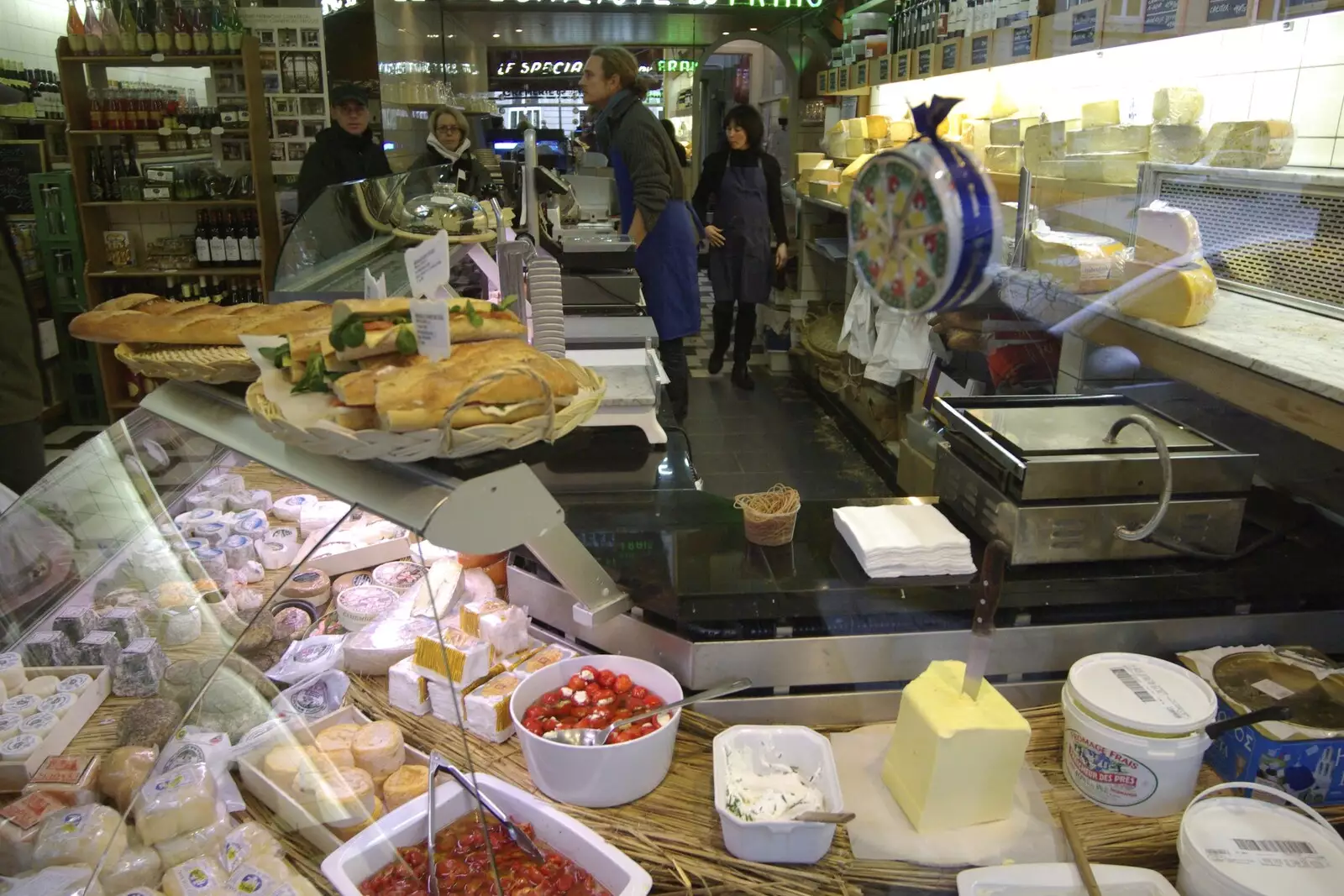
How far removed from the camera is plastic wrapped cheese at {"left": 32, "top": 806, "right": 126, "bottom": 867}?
1346 millimetres

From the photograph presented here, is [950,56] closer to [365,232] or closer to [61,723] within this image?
[365,232]

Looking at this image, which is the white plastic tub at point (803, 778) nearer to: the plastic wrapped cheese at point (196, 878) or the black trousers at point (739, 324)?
the plastic wrapped cheese at point (196, 878)

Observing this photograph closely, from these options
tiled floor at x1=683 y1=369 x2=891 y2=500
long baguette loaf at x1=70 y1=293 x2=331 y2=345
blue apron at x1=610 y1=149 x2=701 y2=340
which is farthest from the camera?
tiled floor at x1=683 y1=369 x2=891 y2=500

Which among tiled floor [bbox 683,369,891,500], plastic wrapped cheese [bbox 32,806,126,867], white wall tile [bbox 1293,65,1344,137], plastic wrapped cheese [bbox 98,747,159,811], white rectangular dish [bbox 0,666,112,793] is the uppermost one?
white wall tile [bbox 1293,65,1344,137]

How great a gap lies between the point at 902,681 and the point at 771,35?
26.2ft

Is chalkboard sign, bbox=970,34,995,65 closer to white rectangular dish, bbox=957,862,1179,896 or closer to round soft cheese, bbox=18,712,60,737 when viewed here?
white rectangular dish, bbox=957,862,1179,896

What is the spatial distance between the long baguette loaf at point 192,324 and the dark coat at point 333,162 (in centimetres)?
413

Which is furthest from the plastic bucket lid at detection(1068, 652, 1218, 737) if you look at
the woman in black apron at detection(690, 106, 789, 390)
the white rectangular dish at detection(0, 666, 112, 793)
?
the woman in black apron at detection(690, 106, 789, 390)

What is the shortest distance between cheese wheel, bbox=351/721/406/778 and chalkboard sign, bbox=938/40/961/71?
322cm

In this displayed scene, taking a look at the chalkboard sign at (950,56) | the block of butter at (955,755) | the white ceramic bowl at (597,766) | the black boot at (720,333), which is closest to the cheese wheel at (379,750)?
the white ceramic bowl at (597,766)

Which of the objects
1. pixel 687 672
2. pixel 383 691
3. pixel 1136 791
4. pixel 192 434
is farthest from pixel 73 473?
pixel 1136 791

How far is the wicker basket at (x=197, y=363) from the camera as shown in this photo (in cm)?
171

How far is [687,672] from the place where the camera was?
191 cm

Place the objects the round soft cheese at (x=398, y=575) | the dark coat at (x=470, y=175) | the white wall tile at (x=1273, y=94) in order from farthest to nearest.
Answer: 1. the dark coat at (x=470, y=175)
2. the white wall tile at (x=1273, y=94)
3. the round soft cheese at (x=398, y=575)
